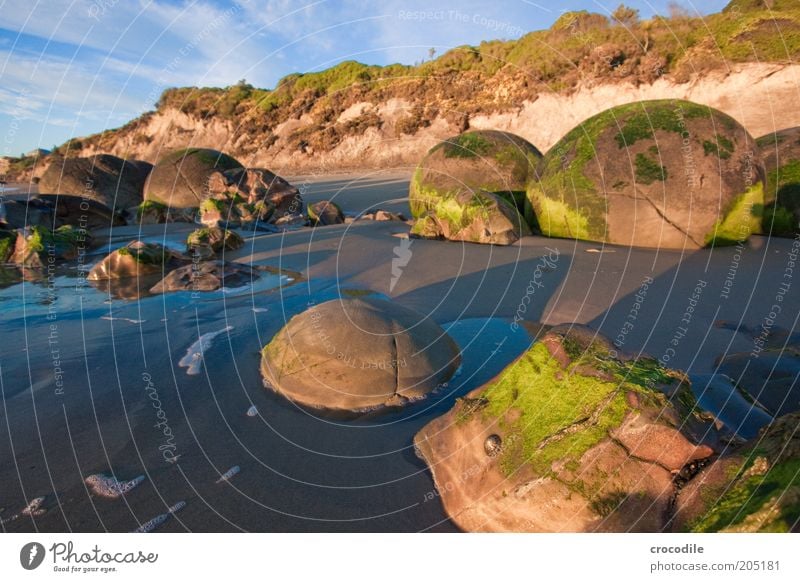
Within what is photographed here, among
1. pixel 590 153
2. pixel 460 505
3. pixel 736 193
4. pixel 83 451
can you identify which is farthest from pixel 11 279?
pixel 736 193

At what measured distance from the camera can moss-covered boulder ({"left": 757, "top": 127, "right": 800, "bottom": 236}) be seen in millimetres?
7414

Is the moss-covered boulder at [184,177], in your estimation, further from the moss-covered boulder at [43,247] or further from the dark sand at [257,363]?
the dark sand at [257,363]

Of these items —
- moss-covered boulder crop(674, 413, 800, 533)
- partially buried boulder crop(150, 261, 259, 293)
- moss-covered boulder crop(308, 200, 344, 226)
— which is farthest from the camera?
moss-covered boulder crop(308, 200, 344, 226)

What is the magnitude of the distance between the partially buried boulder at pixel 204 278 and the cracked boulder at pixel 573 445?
4.07m

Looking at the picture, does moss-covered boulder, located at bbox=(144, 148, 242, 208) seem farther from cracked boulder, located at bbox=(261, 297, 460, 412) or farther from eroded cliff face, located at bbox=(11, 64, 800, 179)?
cracked boulder, located at bbox=(261, 297, 460, 412)

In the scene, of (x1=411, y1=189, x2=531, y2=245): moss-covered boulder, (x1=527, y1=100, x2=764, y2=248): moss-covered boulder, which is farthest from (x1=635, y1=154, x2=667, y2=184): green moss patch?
(x1=411, y1=189, x2=531, y2=245): moss-covered boulder

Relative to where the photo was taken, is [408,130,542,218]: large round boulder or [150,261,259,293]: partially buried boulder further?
[408,130,542,218]: large round boulder

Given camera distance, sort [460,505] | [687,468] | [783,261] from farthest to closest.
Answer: [783,261], [460,505], [687,468]

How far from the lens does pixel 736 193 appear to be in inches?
253

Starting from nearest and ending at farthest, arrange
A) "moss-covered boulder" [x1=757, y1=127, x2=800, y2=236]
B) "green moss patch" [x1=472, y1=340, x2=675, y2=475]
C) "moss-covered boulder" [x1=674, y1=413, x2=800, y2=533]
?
"moss-covered boulder" [x1=674, y1=413, x2=800, y2=533], "green moss patch" [x1=472, y1=340, x2=675, y2=475], "moss-covered boulder" [x1=757, y1=127, x2=800, y2=236]

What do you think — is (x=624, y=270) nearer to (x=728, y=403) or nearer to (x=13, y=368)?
(x=728, y=403)

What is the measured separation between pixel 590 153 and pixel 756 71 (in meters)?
14.2

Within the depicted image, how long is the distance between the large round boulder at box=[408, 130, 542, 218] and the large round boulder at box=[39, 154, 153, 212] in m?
10.8
